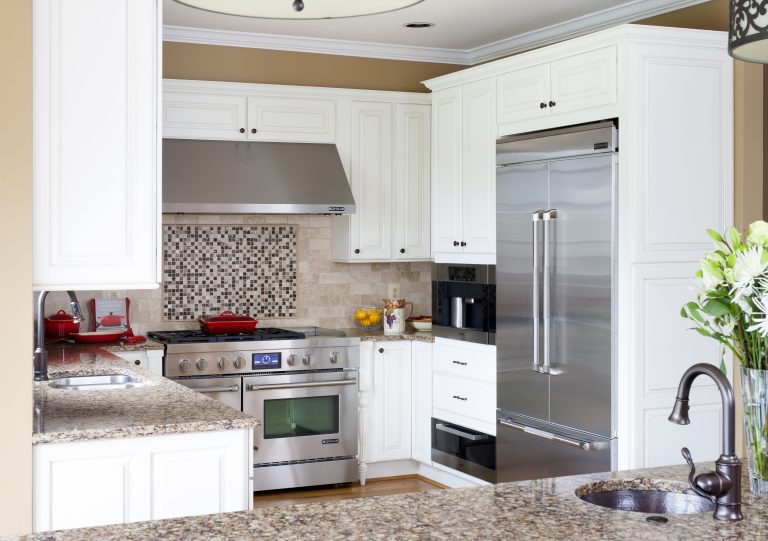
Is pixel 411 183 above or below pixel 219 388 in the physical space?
above

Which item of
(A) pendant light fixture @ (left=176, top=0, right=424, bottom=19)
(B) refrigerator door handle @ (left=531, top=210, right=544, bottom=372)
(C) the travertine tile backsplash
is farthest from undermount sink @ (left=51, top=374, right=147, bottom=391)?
(A) pendant light fixture @ (left=176, top=0, right=424, bottom=19)

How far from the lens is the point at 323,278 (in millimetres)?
6312

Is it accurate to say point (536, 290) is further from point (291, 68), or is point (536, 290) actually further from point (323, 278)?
point (291, 68)

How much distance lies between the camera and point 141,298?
5.83 m

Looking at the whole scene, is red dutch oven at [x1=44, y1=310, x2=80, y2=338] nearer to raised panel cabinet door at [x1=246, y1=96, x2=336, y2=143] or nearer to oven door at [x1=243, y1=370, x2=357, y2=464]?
oven door at [x1=243, y1=370, x2=357, y2=464]

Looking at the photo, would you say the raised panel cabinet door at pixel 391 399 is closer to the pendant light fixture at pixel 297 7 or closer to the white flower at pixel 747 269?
the white flower at pixel 747 269

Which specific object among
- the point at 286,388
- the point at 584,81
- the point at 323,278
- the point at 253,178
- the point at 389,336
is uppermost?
the point at 584,81

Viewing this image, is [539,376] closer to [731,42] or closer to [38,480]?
[38,480]

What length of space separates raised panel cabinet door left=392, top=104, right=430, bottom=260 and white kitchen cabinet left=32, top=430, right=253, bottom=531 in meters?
3.13

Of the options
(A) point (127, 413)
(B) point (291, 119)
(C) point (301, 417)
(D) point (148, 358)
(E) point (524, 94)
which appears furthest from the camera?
(B) point (291, 119)

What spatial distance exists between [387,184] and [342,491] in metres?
1.91

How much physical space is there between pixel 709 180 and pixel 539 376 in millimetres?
1239

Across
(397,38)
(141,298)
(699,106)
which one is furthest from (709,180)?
(141,298)

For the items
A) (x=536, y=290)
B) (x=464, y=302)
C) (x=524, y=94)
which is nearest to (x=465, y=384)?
(x=464, y=302)
